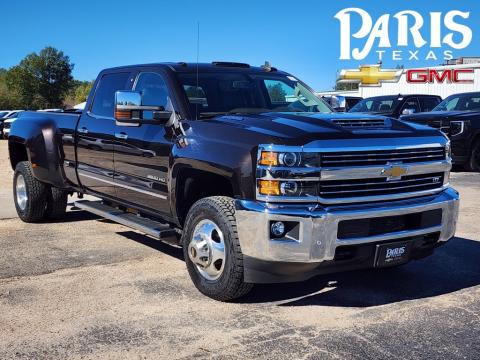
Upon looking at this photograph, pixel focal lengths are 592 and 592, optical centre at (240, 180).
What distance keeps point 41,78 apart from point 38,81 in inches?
20.1

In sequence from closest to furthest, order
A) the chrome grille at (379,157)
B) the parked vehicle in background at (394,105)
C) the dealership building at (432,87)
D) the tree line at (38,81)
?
the chrome grille at (379,157) → the parked vehicle in background at (394,105) → the dealership building at (432,87) → the tree line at (38,81)

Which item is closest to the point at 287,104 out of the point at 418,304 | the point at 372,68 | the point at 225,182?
the point at 225,182

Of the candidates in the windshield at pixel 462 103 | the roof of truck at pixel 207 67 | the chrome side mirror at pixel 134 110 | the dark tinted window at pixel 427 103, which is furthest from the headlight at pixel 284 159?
the dark tinted window at pixel 427 103

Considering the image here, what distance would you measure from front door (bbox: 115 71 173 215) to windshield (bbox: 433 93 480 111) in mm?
10048

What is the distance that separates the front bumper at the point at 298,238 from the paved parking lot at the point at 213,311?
0.39 metres

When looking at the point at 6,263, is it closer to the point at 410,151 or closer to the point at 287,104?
the point at 287,104

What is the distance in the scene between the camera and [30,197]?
743cm

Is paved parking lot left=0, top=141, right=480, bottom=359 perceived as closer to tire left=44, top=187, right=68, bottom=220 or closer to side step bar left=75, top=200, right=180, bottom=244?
side step bar left=75, top=200, right=180, bottom=244

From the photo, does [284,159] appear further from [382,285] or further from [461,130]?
[461,130]

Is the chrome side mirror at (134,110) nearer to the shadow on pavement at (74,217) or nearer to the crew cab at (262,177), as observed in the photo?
the crew cab at (262,177)

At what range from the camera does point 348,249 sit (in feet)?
13.2

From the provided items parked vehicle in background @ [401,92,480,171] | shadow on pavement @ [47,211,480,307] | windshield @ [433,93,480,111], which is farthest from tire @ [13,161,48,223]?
windshield @ [433,93,480,111]

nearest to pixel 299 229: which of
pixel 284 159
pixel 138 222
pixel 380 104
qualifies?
pixel 284 159

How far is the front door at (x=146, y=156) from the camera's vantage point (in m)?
5.12
